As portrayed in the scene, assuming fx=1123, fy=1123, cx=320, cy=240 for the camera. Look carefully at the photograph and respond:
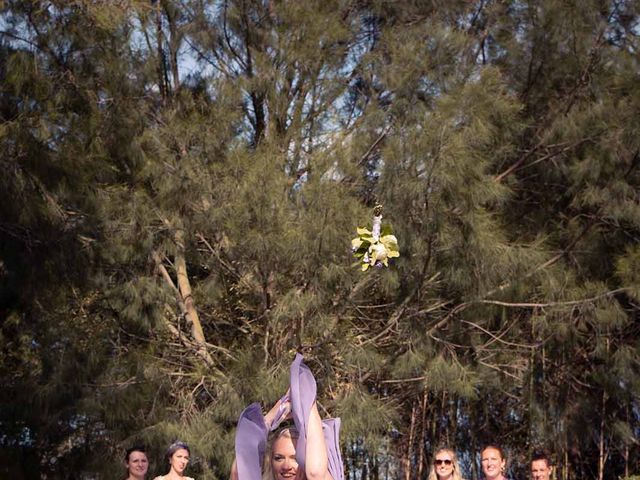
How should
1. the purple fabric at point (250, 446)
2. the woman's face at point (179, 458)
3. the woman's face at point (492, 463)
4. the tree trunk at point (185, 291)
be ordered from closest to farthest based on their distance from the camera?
the purple fabric at point (250, 446)
the woman's face at point (492, 463)
the woman's face at point (179, 458)
the tree trunk at point (185, 291)

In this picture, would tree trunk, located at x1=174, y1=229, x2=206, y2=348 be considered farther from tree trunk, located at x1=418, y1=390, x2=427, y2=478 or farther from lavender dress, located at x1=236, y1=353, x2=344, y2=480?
lavender dress, located at x1=236, y1=353, x2=344, y2=480

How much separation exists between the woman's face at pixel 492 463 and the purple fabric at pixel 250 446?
7.80 ft

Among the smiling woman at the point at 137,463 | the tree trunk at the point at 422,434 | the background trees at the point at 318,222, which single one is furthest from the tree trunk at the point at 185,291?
the smiling woman at the point at 137,463

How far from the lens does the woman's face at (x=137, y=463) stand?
4969 mm

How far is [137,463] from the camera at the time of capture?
4.97 metres

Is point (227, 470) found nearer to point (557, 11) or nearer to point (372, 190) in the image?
point (372, 190)

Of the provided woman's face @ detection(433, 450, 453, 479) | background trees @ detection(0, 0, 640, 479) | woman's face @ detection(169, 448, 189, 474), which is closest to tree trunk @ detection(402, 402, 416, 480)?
background trees @ detection(0, 0, 640, 479)

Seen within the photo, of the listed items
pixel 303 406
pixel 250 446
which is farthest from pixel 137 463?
pixel 303 406

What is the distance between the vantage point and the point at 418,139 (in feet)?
24.1

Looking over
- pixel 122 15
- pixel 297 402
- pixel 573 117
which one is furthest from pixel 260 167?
pixel 297 402

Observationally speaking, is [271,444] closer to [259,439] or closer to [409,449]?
[259,439]

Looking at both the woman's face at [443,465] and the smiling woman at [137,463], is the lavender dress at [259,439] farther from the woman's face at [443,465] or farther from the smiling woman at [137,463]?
the smiling woman at [137,463]

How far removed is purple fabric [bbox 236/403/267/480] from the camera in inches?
107

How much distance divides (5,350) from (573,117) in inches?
187
